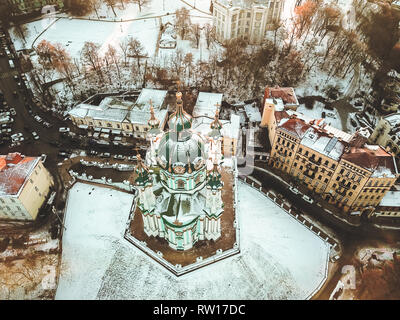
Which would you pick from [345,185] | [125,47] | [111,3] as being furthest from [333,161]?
[111,3]

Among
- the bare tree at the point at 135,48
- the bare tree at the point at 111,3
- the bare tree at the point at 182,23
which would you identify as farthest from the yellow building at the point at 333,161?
the bare tree at the point at 111,3

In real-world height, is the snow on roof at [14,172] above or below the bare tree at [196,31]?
below

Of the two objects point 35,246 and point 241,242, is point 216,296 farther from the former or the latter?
point 35,246

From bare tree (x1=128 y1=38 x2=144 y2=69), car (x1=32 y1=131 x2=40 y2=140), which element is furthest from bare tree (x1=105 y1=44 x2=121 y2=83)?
car (x1=32 y1=131 x2=40 y2=140)

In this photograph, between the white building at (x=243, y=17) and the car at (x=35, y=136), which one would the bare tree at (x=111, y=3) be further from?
the car at (x=35, y=136)

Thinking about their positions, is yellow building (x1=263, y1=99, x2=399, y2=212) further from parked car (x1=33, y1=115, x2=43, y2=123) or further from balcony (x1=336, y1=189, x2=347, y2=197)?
parked car (x1=33, y1=115, x2=43, y2=123)

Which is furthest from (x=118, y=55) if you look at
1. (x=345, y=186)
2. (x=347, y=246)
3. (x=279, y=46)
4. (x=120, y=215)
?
(x=347, y=246)

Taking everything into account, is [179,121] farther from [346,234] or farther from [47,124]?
[47,124]
